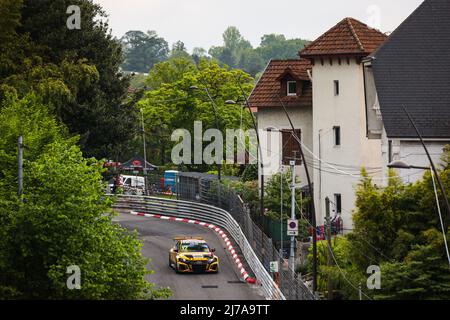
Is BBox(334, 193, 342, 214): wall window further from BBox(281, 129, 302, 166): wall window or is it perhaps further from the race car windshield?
the race car windshield

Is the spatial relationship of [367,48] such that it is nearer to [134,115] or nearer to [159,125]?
[134,115]

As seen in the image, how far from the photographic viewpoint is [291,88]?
6550 cm

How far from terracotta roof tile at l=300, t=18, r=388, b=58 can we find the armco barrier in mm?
9695

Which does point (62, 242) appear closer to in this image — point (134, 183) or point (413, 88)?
point (413, 88)

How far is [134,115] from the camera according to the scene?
73.1m

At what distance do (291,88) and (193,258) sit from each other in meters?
21.3

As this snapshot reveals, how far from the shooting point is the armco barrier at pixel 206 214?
140 ft

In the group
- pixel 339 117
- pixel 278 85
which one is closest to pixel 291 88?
pixel 278 85

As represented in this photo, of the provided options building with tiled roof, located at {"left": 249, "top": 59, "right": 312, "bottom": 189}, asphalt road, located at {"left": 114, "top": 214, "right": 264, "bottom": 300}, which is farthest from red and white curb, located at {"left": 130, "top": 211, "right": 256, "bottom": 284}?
building with tiled roof, located at {"left": 249, "top": 59, "right": 312, "bottom": 189}

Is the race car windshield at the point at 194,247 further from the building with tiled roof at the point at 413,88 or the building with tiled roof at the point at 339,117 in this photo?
the building with tiled roof at the point at 339,117

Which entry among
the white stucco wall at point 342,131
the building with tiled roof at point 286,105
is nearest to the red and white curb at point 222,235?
the building with tiled roof at point 286,105

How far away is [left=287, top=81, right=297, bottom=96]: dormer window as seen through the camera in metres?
65.4

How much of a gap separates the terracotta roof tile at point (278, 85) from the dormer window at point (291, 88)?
1.16 ft


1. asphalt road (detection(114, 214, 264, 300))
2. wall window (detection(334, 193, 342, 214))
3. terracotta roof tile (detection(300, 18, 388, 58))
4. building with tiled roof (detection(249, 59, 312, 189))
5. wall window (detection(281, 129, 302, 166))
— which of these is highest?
terracotta roof tile (detection(300, 18, 388, 58))
